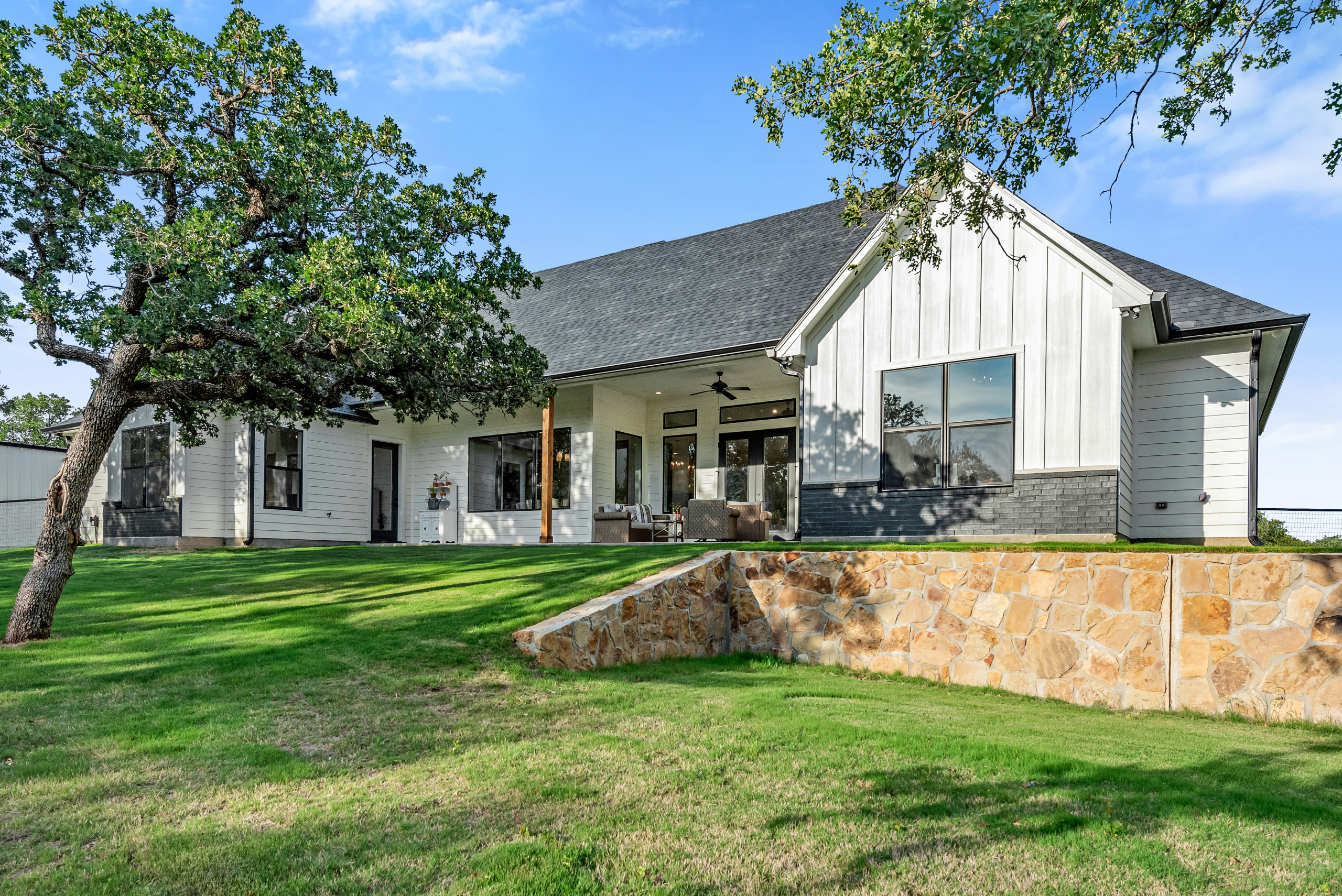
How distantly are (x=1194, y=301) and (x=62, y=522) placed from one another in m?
14.1

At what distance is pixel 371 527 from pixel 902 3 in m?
17.3

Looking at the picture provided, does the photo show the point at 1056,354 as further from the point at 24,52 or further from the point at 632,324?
the point at 24,52

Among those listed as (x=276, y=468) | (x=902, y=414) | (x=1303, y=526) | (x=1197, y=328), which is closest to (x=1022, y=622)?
(x=902, y=414)

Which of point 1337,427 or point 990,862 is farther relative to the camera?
point 1337,427

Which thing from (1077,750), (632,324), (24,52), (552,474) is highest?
(24,52)

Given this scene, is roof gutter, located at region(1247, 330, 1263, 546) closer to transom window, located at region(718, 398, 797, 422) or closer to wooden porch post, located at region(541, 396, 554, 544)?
transom window, located at region(718, 398, 797, 422)

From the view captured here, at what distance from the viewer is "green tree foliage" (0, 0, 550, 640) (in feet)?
A: 24.0

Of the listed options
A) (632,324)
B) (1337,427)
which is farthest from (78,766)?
(1337,427)

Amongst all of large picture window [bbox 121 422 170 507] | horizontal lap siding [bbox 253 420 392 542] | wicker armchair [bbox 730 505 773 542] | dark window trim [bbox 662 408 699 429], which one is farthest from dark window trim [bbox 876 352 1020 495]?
large picture window [bbox 121 422 170 507]

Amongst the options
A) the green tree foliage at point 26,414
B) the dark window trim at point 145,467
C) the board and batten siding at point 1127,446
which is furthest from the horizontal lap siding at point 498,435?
the green tree foliage at point 26,414

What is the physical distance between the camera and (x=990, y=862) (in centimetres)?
323

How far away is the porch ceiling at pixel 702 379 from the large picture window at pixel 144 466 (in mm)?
9697

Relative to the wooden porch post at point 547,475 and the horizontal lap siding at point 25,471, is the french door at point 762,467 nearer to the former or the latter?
the wooden porch post at point 547,475

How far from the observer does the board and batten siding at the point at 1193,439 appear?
10.6 meters
